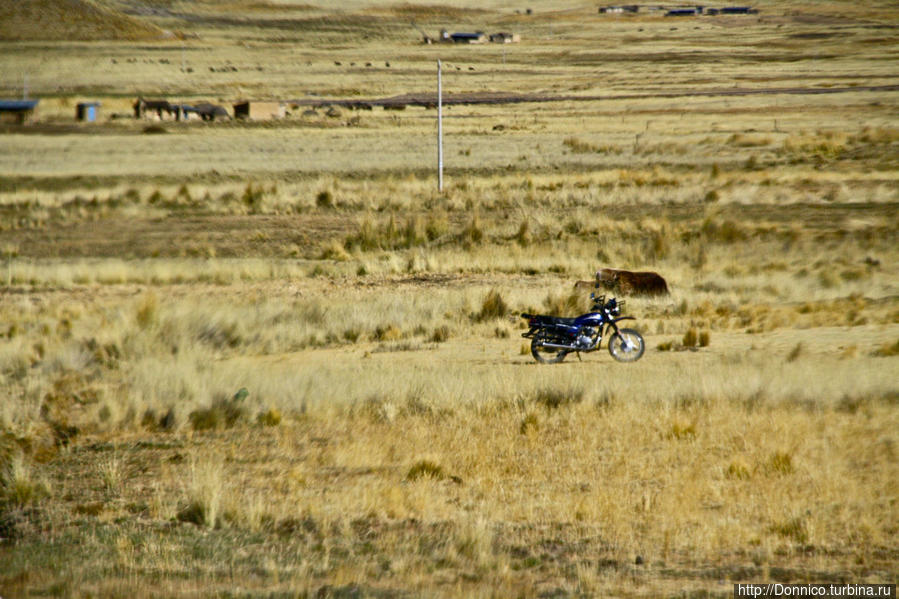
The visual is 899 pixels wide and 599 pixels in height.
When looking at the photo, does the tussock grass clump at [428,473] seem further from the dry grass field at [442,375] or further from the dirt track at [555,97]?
the dirt track at [555,97]

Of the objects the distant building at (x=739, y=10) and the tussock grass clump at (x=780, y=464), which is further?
the distant building at (x=739, y=10)

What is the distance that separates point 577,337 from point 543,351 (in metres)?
0.56

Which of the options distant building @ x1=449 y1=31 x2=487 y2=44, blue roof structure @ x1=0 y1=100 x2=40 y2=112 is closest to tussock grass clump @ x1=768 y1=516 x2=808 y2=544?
blue roof structure @ x1=0 y1=100 x2=40 y2=112

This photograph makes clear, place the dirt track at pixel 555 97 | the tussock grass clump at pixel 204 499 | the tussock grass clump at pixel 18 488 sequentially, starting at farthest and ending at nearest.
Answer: the dirt track at pixel 555 97, the tussock grass clump at pixel 18 488, the tussock grass clump at pixel 204 499

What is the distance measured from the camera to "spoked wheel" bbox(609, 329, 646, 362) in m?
15.4

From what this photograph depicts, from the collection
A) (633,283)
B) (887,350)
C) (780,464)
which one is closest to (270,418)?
(780,464)

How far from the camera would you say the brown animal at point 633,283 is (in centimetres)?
2047

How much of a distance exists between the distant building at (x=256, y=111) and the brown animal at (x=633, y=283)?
172 feet

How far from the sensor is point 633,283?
67.6 ft

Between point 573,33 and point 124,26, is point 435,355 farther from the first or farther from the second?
point 573,33

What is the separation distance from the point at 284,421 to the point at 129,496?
9.23 feet

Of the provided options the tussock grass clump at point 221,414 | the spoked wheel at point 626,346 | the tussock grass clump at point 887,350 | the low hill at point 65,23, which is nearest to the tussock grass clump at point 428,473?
the tussock grass clump at point 221,414

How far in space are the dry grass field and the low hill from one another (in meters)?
89.0

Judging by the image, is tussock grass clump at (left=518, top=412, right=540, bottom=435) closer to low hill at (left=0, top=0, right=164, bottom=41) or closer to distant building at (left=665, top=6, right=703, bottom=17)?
low hill at (left=0, top=0, right=164, bottom=41)
